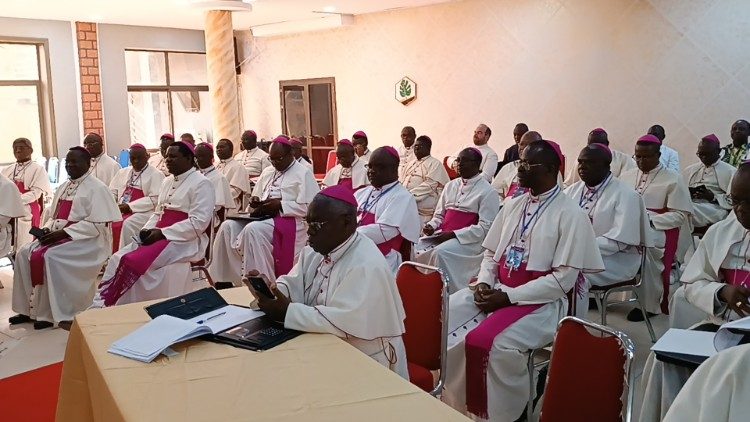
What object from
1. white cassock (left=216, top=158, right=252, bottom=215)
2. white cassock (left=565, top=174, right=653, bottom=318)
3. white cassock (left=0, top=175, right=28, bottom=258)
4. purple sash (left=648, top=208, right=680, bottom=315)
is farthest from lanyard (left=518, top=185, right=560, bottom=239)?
white cassock (left=216, top=158, right=252, bottom=215)

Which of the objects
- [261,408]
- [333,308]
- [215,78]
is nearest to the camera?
[261,408]

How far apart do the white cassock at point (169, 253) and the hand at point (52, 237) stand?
69 centimetres

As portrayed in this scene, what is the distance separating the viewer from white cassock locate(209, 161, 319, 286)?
650 centimetres

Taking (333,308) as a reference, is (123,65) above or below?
above

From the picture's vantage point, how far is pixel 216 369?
2.45 metres

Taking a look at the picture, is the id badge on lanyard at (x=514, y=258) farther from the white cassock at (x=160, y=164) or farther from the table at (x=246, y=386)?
the white cassock at (x=160, y=164)

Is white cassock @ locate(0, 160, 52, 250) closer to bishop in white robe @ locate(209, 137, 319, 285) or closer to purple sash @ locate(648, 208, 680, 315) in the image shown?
bishop in white robe @ locate(209, 137, 319, 285)

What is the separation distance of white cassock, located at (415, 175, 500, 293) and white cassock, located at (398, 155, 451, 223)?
154 cm

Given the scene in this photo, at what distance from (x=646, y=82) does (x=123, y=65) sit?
32.4 ft

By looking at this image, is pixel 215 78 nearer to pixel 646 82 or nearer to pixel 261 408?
pixel 646 82

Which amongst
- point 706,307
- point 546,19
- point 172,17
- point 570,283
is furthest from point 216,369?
point 172,17

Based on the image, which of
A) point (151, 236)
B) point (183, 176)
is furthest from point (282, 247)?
point (151, 236)

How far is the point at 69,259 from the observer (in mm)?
5984

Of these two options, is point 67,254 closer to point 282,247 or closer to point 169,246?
point 169,246
